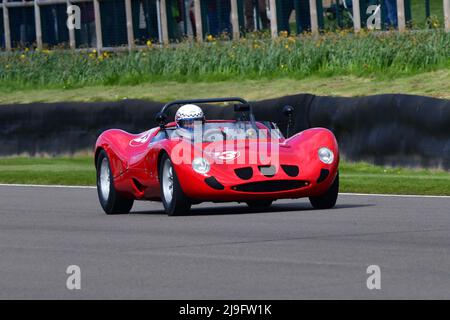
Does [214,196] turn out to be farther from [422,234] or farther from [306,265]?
[306,265]

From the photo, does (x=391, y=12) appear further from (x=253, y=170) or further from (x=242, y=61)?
(x=253, y=170)

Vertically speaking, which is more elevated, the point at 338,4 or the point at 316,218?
the point at 338,4

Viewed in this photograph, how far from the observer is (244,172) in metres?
15.0

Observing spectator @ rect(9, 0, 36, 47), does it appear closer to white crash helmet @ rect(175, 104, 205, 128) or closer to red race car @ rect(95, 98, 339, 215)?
white crash helmet @ rect(175, 104, 205, 128)

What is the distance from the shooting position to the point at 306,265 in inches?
409

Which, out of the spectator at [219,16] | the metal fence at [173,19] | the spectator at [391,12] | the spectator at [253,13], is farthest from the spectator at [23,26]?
the spectator at [391,12]

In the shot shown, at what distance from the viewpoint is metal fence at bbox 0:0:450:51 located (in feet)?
101

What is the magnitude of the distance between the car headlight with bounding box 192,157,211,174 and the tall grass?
11870 mm

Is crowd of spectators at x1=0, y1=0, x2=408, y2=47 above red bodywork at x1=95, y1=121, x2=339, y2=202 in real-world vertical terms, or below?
above

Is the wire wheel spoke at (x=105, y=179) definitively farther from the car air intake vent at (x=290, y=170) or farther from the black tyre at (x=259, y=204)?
the car air intake vent at (x=290, y=170)

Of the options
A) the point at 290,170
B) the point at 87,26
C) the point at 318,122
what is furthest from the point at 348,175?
the point at 87,26

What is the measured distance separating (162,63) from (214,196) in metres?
17.5

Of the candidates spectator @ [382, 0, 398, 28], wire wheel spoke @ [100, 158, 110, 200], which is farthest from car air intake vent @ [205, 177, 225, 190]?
spectator @ [382, 0, 398, 28]
